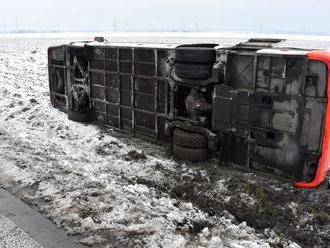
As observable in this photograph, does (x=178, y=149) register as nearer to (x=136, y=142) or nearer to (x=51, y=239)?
(x=136, y=142)

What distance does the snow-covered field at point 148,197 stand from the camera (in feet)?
14.7

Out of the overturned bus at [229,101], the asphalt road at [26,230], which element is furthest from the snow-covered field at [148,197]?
the overturned bus at [229,101]

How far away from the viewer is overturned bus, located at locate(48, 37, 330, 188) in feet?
18.1

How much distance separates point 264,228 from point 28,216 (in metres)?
2.94

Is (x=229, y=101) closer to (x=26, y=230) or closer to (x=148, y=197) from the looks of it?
(x=148, y=197)

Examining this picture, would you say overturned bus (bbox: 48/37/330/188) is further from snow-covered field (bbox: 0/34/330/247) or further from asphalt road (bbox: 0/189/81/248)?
asphalt road (bbox: 0/189/81/248)

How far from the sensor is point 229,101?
6.32 m

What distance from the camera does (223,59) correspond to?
250 inches

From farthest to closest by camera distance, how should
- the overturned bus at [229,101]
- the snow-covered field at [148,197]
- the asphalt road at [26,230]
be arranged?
the overturned bus at [229,101], the snow-covered field at [148,197], the asphalt road at [26,230]

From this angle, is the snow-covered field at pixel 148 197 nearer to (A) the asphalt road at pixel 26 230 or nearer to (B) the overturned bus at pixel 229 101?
(A) the asphalt road at pixel 26 230

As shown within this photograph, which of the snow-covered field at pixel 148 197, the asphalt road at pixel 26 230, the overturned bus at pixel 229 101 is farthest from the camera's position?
the overturned bus at pixel 229 101

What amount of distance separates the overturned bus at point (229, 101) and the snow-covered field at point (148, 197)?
0.35 m

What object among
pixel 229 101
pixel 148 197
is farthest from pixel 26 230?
pixel 229 101

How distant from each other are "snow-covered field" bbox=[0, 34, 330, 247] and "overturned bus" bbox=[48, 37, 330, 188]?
1.14 ft
